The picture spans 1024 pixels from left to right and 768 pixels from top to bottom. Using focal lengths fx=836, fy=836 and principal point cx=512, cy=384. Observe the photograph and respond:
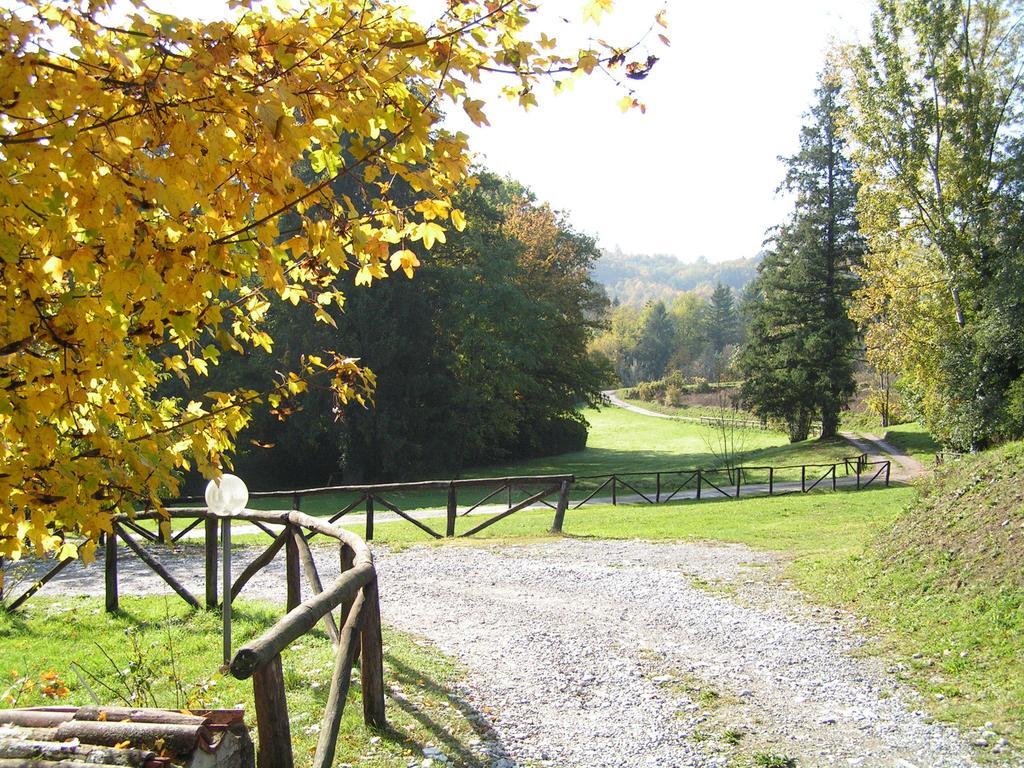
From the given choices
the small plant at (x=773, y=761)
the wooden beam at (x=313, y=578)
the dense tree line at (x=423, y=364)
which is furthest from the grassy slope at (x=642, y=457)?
the small plant at (x=773, y=761)

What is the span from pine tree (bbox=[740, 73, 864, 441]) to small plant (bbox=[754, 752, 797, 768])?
3770cm

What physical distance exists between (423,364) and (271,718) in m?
30.2

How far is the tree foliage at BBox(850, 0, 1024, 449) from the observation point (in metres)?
25.1

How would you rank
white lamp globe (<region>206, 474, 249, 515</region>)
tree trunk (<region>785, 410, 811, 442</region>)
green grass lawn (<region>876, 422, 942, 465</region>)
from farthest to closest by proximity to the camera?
tree trunk (<region>785, 410, 811, 442</region>)
green grass lawn (<region>876, 422, 942, 465</region>)
white lamp globe (<region>206, 474, 249, 515</region>)

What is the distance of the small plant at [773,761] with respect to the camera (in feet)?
16.0

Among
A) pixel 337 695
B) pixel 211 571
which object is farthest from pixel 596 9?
pixel 211 571

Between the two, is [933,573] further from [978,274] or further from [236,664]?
[978,274]

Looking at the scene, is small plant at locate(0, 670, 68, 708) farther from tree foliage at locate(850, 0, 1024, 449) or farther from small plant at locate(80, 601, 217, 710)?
tree foliage at locate(850, 0, 1024, 449)

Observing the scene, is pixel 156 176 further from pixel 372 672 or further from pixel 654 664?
pixel 654 664

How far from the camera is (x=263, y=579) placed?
11.2 meters

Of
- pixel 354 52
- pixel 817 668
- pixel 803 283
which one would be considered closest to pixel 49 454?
pixel 354 52

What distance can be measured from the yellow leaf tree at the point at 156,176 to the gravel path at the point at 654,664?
3.06 metres

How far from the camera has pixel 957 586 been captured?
7.88 m

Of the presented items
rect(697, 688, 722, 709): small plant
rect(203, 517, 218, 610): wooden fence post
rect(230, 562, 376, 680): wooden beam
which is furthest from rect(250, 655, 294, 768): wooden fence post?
rect(203, 517, 218, 610): wooden fence post
